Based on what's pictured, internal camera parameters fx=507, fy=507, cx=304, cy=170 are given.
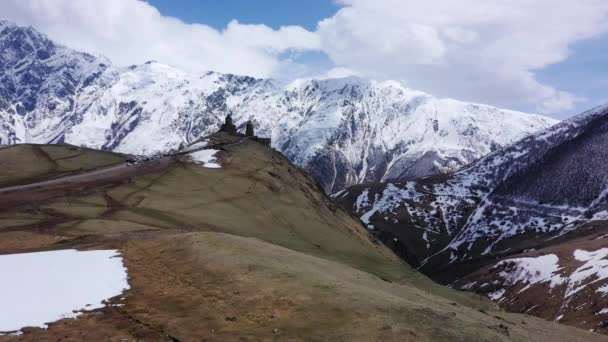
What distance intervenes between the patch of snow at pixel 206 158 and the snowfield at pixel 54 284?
72.8 meters

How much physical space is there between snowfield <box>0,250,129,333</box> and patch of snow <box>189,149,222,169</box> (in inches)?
2867

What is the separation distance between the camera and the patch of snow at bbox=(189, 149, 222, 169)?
11431cm

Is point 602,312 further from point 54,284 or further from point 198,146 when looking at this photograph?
point 54,284

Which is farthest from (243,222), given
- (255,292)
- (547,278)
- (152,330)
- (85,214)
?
(547,278)

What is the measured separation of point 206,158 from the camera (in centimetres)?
12050

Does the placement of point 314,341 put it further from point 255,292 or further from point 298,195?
point 298,195

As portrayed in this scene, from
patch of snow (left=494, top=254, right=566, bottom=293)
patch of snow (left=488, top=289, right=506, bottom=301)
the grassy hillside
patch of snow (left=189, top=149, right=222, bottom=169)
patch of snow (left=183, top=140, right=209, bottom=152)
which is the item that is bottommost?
patch of snow (left=488, top=289, right=506, bottom=301)

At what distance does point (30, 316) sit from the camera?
83.9ft

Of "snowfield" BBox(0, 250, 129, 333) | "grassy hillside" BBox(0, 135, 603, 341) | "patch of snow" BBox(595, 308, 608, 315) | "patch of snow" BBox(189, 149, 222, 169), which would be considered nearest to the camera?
"grassy hillside" BBox(0, 135, 603, 341)

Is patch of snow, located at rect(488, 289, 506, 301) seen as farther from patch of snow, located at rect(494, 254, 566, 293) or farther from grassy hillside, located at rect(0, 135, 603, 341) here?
grassy hillside, located at rect(0, 135, 603, 341)

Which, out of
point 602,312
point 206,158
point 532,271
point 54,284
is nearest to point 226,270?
point 54,284

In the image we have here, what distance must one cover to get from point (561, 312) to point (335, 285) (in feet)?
380

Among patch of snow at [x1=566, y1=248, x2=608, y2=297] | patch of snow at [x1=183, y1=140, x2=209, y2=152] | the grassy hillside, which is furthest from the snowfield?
patch of snow at [x1=566, y1=248, x2=608, y2=297]

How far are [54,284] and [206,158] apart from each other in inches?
3530
